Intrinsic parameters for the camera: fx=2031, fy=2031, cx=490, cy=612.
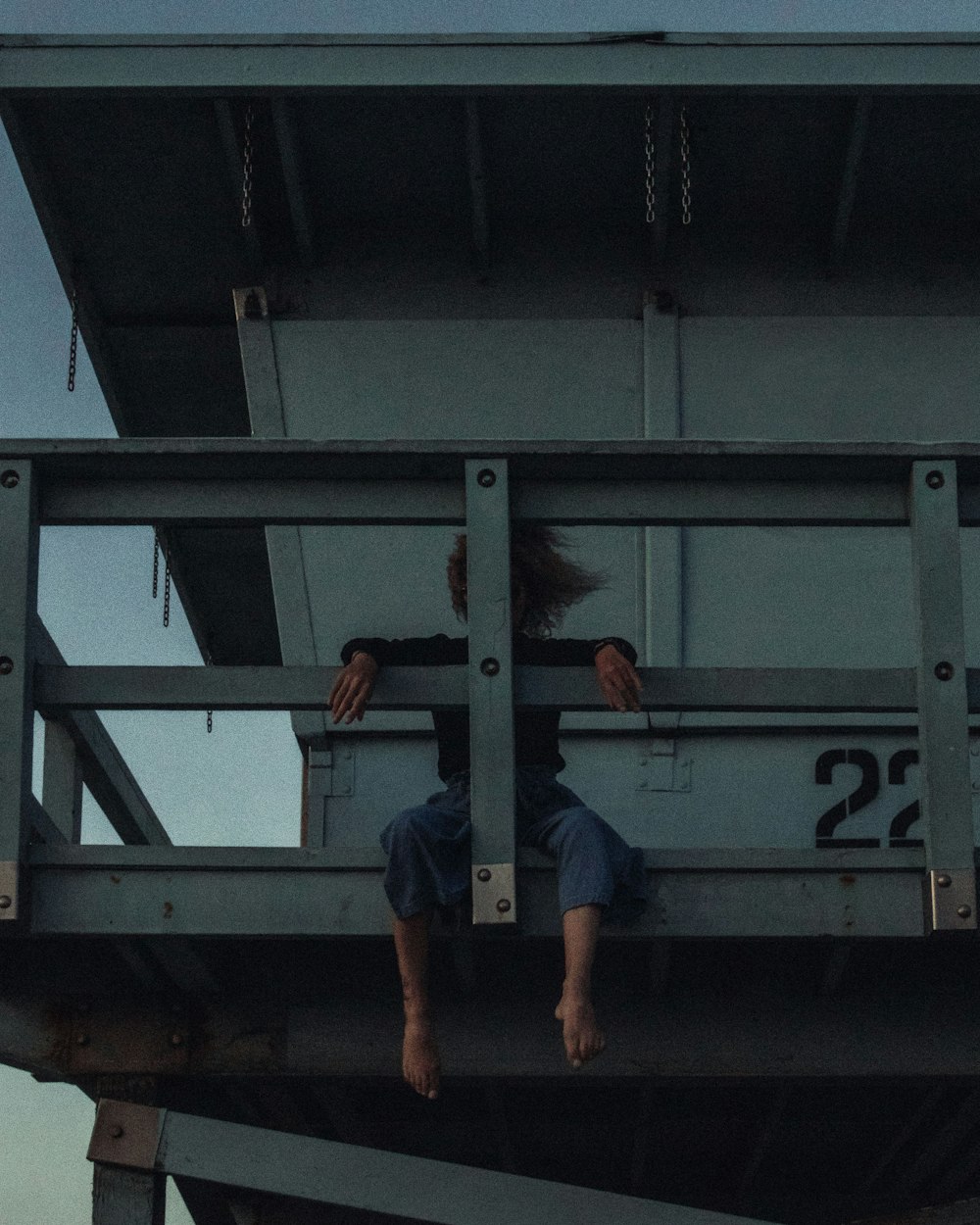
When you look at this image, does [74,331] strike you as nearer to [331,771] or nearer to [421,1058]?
[331,771]

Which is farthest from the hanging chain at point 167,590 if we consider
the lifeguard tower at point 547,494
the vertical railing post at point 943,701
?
the vertical railing post at point 943,701

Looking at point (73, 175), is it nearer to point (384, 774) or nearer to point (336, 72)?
point (336, 72)

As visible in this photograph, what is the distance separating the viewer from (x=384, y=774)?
698 centimetres

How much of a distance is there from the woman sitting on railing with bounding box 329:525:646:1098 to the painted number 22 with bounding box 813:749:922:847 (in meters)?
1.95

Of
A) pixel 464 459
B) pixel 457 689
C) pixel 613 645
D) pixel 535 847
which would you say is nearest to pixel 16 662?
pixel 457 689

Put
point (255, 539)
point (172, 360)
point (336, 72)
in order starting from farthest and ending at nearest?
point (255, 539)
point (172, 360)
point (336, 72)

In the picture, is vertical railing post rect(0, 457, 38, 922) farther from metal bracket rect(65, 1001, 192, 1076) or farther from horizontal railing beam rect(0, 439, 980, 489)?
metal bracket rect(65, 1001, 192, 1076)

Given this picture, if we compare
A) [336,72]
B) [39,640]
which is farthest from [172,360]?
[39,640]

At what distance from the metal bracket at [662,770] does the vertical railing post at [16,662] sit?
8.63ft

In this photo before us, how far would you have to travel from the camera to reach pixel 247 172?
277 inches

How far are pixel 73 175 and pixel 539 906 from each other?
147 inches

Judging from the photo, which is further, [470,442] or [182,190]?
[182,190]

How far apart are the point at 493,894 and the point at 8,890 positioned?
3.70 ft

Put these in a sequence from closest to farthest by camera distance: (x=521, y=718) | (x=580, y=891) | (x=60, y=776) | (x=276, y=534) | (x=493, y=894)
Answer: (x=580, y=891)
(x=493, y=894)
(x=521, y=718)
(x=60, y=776)
(x=276, y=534)
